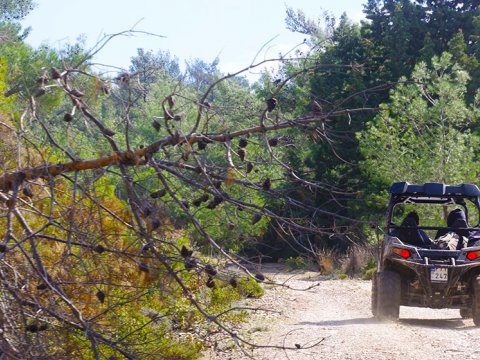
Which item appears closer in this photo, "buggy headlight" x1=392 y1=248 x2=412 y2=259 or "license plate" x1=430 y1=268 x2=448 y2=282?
"license plate" x1=430 y1=268 x2=448 y2=282

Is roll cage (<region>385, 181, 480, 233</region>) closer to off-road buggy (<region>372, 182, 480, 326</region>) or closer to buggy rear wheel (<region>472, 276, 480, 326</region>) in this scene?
off-road buggy (<region>372, 182, 480, 326</region>)

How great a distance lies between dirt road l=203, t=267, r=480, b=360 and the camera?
35.9 ft

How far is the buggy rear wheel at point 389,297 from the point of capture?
13883 mm

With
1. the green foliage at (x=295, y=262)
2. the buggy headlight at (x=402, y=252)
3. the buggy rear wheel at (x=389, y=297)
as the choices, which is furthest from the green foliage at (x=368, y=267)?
the buggy headlight at (x=402, y=252)

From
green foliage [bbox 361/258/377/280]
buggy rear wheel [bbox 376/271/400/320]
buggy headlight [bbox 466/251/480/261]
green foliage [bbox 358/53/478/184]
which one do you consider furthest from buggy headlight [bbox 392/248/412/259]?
green foliage [bbox 361/258/377/280]

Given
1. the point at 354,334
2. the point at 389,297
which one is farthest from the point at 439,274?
the point at 354,334

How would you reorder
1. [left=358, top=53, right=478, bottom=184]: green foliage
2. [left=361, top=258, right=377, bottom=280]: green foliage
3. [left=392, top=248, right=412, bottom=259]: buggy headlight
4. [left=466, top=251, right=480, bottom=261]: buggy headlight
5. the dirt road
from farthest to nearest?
[left=361, top=258, right=377, bottom=280]: green foliage
[left=358, top=53, right=478, bottom=184]: green foliage
[left=392, top=248, right=412, bottom=259]: buggy headlight
[left=466, top=251, right=480, bottom=261]: buggy headlight
the dirt road

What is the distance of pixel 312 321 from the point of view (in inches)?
602

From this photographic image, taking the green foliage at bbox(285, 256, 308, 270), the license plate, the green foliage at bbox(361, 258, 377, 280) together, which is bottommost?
the green foliage at bbox(285, 256, 308, 270)

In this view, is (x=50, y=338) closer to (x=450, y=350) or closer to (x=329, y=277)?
(x=450, y=350)

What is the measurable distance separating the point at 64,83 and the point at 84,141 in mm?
1164

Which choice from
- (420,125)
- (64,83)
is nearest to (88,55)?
(64,83)

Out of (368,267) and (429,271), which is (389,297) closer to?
(429,271)

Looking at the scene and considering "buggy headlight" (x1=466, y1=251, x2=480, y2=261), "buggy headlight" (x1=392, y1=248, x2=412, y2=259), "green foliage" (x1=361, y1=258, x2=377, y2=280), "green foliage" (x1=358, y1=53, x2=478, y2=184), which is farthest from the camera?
"green foliage" (x1=361, y1=258, x2=377, y2=280)
